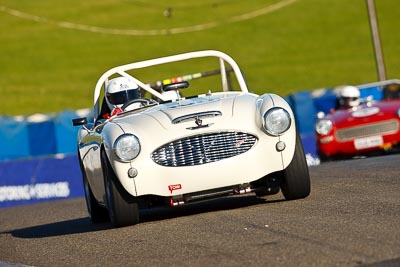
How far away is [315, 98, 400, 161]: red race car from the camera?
17.4 meters

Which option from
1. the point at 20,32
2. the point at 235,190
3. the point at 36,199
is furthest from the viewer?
the point at 20,32

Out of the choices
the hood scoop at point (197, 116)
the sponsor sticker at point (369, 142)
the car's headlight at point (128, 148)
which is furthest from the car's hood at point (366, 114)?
the car's headlight at point (128, 148)

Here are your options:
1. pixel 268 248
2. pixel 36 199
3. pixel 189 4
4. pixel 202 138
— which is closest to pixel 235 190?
pixel 202 138

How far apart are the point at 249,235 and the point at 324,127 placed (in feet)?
35.2

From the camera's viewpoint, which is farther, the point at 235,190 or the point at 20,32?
the point at 20,32

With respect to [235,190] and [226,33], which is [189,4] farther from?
[235,190]

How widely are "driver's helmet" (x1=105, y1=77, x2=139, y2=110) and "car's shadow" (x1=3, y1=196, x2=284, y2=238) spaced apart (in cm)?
105

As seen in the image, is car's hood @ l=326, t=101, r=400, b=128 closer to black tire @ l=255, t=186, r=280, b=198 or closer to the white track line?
black tire @ l=255, t=186, r=280, b=198

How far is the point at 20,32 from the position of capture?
5103cm

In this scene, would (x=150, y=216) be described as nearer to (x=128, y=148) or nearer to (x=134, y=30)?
(x=128, y=148)

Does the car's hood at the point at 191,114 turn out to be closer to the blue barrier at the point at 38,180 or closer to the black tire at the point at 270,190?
the black tire at the point at 270,190

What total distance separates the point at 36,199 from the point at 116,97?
8073 millimetres

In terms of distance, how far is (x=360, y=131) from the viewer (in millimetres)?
17547

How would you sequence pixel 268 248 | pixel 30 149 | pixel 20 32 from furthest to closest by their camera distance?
1. pixel 20 32
2. pixel 30 149
3. pixel 268 248
